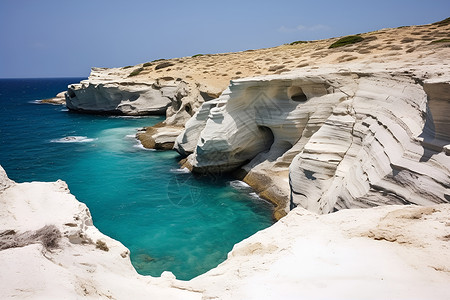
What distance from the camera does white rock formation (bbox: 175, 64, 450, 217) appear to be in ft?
27.3

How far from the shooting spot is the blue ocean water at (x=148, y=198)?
13.0 m

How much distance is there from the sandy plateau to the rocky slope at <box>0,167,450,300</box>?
2 centimetres

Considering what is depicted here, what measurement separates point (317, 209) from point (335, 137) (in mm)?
3233

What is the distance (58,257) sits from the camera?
498 cm

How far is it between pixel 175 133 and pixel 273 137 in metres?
10.1

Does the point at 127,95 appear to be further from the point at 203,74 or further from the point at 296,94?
the point at 296,94

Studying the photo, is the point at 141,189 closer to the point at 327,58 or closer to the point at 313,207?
the point at 313,207

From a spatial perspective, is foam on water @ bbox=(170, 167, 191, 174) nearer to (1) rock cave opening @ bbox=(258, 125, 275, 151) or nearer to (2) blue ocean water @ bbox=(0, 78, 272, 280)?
(2) blue ocean water @ bbox=(0, 78, 272, 280)

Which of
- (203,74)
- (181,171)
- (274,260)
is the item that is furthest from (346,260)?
(203,74)

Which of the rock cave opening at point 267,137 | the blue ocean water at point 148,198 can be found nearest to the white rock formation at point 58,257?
the blue ocean water at point 148,198

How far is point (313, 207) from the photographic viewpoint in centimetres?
1230

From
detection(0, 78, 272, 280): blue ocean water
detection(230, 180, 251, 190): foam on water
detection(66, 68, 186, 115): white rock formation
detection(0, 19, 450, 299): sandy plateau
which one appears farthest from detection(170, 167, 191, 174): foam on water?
detection(66, 68, 186, 115): white rock formation

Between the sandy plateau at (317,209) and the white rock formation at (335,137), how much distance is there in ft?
0.16

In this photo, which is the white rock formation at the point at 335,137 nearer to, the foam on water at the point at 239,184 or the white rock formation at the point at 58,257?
the foam on water at the point at 239,184
